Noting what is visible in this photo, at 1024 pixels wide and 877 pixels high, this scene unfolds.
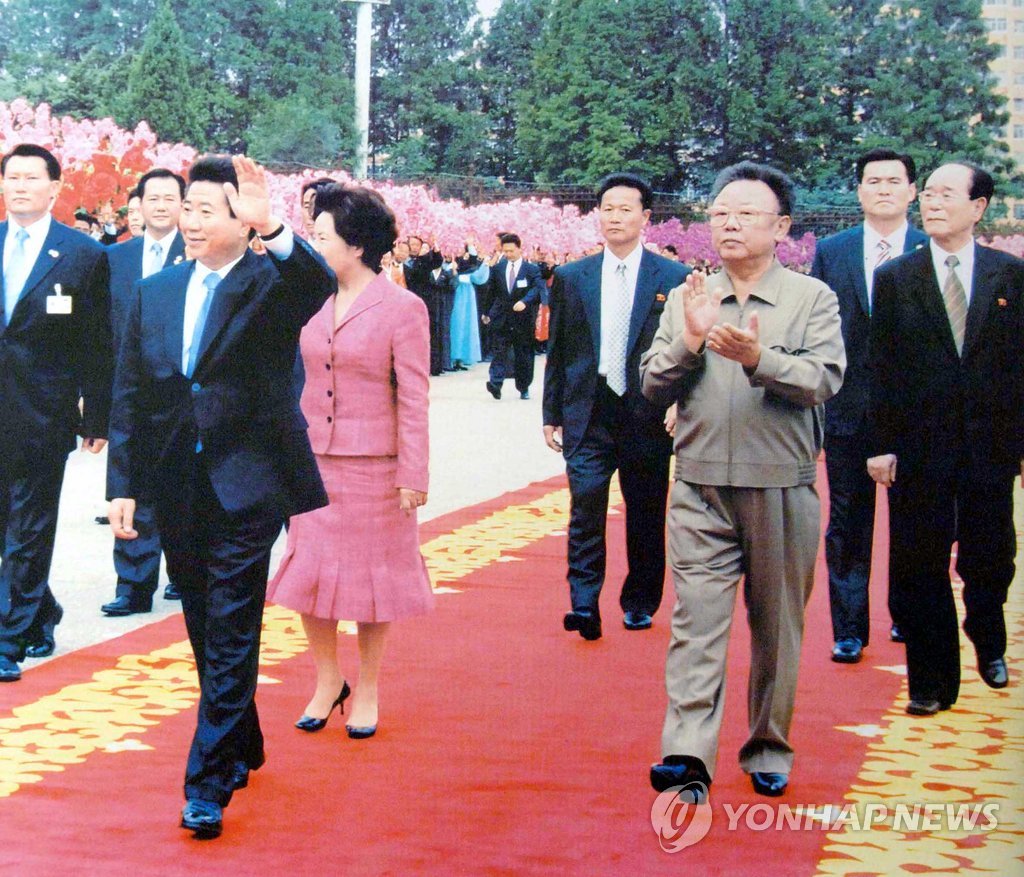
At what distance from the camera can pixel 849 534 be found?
22.8 feet

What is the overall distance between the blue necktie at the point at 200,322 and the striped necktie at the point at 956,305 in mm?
2557

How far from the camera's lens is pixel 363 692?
5.61m

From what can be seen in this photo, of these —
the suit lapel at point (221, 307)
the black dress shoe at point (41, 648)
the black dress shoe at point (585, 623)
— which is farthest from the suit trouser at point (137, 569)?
the suit lapel at point (221, 307)

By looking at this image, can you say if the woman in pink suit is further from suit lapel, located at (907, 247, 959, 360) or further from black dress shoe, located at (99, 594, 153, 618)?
black dress shoe, located at (99, 594, 153, 618)

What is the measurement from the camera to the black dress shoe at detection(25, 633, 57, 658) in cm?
666

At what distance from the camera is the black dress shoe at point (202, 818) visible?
449 centimetres

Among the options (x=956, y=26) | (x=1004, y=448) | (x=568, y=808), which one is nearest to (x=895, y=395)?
(x=1004, y=448)

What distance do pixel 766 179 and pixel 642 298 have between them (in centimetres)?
237

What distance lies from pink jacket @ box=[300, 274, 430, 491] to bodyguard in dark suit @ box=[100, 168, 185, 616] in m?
1.98

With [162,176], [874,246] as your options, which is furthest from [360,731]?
[162,176]

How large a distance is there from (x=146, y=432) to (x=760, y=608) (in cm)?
176

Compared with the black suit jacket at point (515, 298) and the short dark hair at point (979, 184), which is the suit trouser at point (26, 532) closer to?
the short dark hair at point (979, 184)

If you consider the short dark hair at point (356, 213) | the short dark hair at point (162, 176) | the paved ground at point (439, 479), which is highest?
the short dark hair at point (162, 176)

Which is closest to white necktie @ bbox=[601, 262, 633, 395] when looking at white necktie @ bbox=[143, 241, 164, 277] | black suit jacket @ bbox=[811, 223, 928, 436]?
black suit jacket @ bbox=[811, 223, 928, 436]
